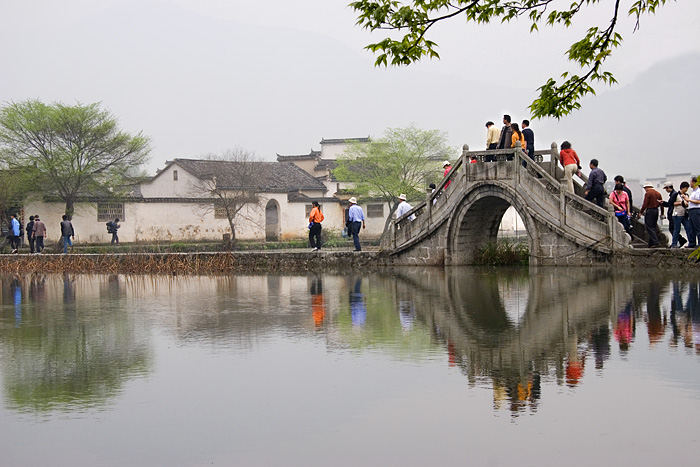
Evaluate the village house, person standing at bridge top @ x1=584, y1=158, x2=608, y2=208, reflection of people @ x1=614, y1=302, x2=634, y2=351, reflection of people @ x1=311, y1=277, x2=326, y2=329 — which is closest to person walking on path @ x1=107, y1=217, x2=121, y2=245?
the village house

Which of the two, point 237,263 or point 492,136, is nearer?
point 492,136

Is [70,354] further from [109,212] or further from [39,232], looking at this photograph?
[109,212]

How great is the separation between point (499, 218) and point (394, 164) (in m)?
32.3

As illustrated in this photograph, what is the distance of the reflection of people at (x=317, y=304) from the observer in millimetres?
12363

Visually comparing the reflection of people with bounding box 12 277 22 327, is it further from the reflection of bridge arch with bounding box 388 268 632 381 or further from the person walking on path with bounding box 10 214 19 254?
the person walking on path with bounding box 10 214 19 254

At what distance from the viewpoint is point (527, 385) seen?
7.35 metres

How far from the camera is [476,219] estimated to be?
2350 cm

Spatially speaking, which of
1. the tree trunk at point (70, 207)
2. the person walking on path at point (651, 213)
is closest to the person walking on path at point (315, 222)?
the person walking on path at point (651, 213)

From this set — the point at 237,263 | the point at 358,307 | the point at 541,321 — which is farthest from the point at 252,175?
the point at 541,321

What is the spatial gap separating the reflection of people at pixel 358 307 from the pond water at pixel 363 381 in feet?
0.30

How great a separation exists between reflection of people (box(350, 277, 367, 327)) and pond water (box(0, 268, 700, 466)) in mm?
91

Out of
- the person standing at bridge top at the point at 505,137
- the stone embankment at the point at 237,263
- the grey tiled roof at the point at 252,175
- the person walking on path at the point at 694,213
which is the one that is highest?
the grey tiled roof at the point at 252,175

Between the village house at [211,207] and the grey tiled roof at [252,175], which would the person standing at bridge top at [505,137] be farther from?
the grey tiled roof at [252,175]

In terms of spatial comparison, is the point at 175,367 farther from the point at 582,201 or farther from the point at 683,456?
the point at 582,201
